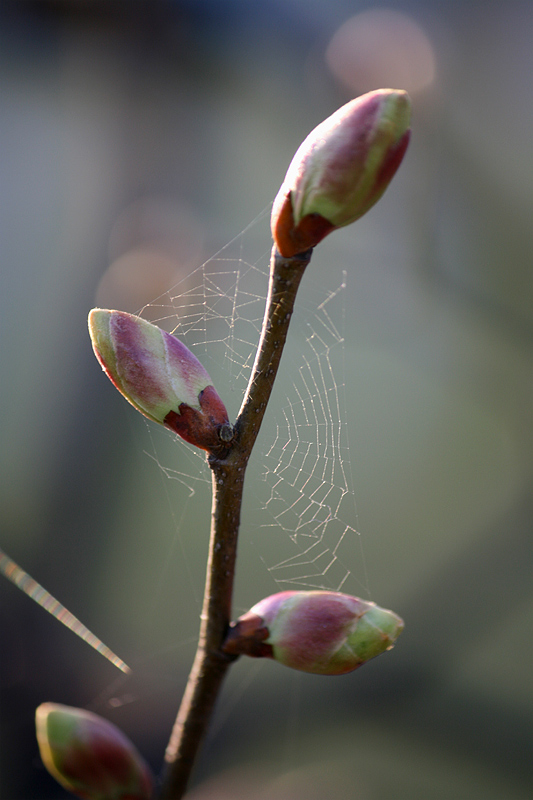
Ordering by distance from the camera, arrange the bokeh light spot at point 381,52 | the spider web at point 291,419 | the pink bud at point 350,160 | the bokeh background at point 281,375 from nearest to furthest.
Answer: the pink bud at point 350,160
the bokeh background at point 281,375
the spider web at point 291,419
the bokeh light spot at point 381,52

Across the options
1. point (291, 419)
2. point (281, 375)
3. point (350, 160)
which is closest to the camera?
point (350, 160)

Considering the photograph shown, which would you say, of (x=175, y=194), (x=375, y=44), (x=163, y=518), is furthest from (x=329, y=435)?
(x=375, y=44)

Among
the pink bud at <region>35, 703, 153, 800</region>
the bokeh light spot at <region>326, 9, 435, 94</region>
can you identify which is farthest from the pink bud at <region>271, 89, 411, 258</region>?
the bokeh light spot at <region>326, 9, 435, 94</region>

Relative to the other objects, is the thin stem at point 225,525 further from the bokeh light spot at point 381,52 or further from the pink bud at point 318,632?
the bokeh light spot at point 381,52

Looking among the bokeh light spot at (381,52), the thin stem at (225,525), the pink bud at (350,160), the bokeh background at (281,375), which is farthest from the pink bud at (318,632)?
the bokeh light spot at (381,52)

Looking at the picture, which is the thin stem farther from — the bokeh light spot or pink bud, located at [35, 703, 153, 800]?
the bokeh light spot

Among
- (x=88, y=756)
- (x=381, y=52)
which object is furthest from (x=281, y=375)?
(x=88, y=756)

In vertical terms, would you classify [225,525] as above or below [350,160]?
below

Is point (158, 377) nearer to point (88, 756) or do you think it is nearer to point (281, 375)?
point (88, 756)
